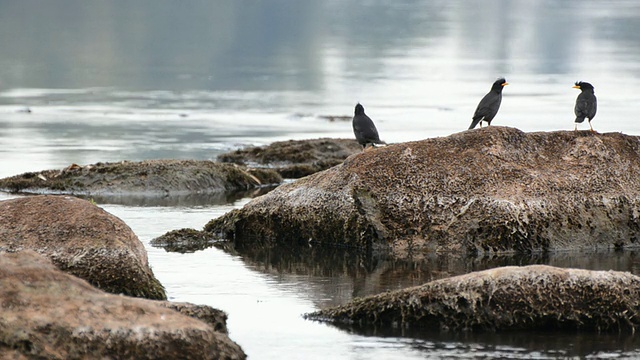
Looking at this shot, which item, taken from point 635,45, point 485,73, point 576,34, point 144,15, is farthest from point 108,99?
point 144,15

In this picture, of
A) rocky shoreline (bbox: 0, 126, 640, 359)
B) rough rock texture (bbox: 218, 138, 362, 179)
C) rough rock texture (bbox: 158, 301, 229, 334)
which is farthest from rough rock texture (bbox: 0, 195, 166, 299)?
rough rock texture (bbox: 218, 138, 362, 179)

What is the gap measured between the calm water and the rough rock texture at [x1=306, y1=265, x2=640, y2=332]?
242mm

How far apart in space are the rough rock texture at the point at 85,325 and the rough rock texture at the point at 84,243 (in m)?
2.28

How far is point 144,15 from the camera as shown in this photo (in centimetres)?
16388

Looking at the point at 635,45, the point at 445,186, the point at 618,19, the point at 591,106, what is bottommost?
the point at 445,186

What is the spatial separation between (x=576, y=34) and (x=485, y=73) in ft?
156

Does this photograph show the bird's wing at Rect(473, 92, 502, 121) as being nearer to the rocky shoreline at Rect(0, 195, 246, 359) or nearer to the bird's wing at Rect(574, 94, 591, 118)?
the bird's wing at Rect(574, 94, 591, 118)

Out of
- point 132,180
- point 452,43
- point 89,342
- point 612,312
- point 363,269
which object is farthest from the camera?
point 452,43

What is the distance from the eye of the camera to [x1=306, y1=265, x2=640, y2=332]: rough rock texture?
12781mm

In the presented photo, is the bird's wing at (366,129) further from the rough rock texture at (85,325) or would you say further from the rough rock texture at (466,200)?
the rough rock texture at (85,325)

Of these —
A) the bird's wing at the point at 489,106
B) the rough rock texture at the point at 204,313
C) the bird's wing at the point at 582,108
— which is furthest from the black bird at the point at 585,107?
the rough rock texture at the point at 204,313

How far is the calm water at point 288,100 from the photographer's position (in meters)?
13.8

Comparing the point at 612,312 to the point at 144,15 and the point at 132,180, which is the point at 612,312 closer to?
the point at 132,180

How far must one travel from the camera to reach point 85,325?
1055 cm
